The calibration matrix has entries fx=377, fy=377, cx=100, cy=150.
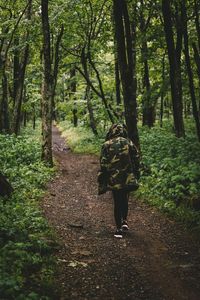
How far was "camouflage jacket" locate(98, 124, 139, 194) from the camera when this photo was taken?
8.40 metres

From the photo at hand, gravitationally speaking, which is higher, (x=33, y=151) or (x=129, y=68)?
(x=129, y=68)

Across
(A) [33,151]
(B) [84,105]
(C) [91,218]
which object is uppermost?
(B) [84,105]

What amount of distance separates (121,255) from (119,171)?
2.00 metres

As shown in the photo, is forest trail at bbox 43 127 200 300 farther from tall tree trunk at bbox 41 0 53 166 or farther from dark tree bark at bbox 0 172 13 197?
tall tree trunk at bbox 41 0 53 166

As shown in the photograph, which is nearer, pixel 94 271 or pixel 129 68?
pixel 94 271

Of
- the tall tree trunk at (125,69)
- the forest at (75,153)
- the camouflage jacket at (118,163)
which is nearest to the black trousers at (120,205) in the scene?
the camouflage jacket at (118,163)

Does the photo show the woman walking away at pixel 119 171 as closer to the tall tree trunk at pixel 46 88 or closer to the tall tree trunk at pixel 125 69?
the tall tree trunk at pixel 125 69

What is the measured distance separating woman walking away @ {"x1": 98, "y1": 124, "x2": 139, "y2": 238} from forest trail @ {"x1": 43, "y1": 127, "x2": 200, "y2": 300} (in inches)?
20.3

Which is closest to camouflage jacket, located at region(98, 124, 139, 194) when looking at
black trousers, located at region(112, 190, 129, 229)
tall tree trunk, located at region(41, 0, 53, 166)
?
black trousers, located at region(112, 190, 129, 229)

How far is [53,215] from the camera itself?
10.0 metres

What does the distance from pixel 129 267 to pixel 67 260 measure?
3.72 feet

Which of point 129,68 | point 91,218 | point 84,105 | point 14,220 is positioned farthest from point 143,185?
point 84,105

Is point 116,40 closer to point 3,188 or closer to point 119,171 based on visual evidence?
point 3,188

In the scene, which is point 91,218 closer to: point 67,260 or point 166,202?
point 166,202
